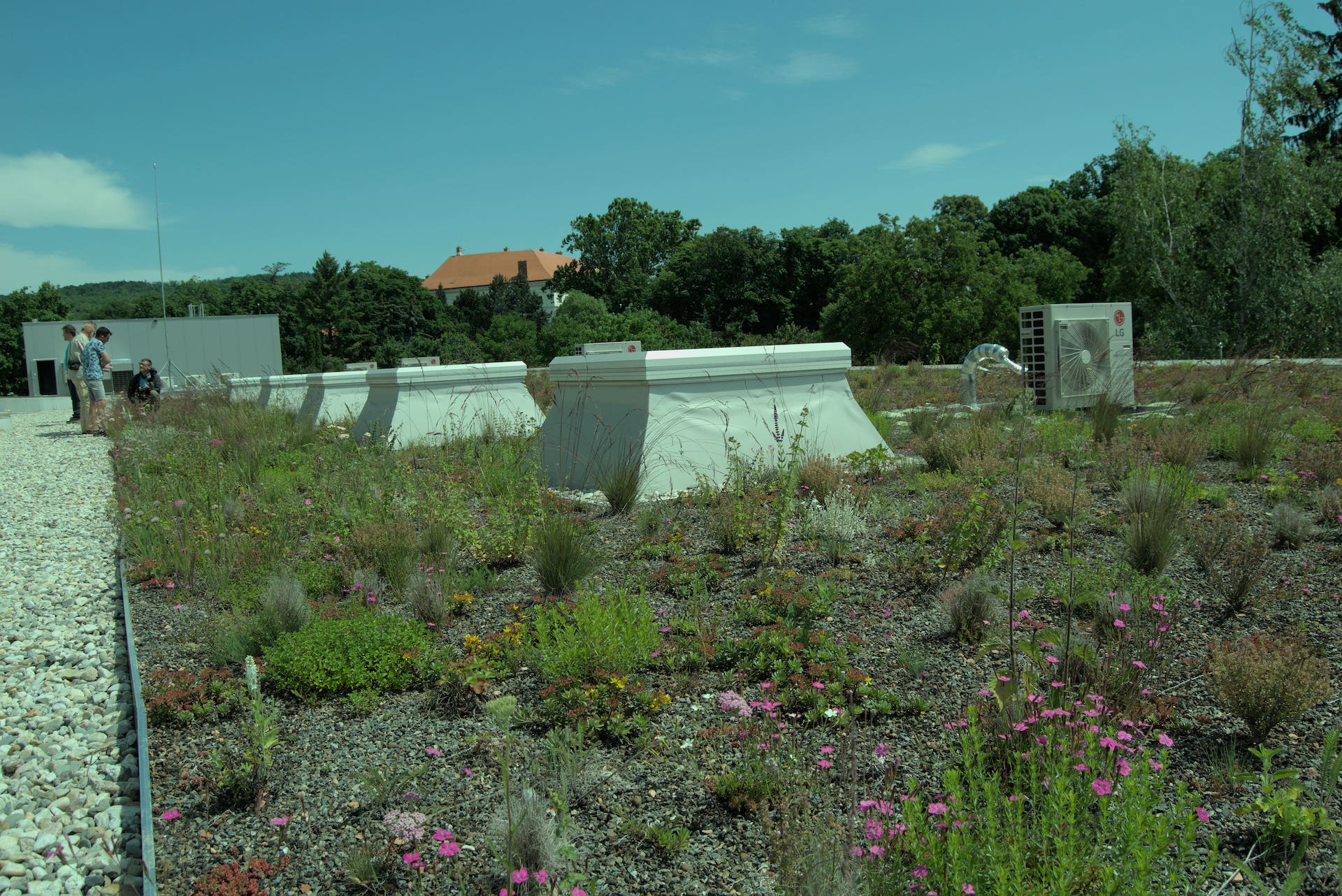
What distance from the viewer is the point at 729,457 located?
6355 mm

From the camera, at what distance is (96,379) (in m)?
13.9

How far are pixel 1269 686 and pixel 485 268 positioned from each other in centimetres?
10789

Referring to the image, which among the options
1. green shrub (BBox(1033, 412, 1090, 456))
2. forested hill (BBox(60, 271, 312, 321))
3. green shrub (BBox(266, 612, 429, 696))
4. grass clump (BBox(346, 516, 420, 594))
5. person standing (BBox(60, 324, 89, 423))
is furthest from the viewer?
forested hill (BBox(60, 271, 312, 321))

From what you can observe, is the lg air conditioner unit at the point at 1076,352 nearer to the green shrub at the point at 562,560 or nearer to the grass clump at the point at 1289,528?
the grass clump at the point at 1289,528

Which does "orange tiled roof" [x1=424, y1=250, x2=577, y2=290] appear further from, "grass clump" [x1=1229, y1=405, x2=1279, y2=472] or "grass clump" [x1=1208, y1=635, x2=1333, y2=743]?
"grass clump" [x1=1208, y1=635, x2=1333, y2=743]

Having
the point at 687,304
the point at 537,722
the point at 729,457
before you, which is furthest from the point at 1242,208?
the point at 687,304

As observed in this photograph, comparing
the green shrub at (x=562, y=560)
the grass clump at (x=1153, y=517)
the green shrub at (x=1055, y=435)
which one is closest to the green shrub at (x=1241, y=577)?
the grass clump at (x=1153, y=517)

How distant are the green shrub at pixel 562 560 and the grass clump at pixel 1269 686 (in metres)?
2.74

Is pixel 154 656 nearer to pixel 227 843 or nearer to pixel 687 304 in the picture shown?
pixel 227 843

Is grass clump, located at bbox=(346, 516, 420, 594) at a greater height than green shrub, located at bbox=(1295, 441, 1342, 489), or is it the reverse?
green shrub, located at bbox=(1295, 441, 1342, 489)

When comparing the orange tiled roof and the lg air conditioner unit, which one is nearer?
the lg air conditioner unit

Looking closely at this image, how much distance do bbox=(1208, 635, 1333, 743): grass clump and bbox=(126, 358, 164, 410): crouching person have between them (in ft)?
49.7

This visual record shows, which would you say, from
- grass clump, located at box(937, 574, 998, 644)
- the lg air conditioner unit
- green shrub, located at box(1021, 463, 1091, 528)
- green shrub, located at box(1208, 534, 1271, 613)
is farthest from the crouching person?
green shrub, located at box(1208, 534, 1271, 613)

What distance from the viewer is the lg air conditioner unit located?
10430mm
